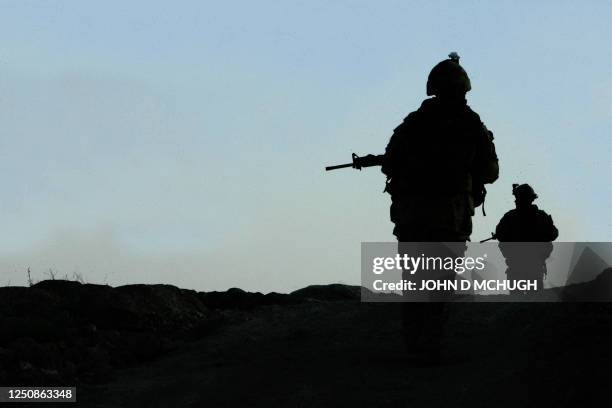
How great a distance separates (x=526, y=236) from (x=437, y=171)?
7.68 meters

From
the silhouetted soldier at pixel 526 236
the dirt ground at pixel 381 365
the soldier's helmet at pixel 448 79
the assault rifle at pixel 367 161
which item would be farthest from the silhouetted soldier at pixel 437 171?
the silhouetted soldier at pixel 526 236

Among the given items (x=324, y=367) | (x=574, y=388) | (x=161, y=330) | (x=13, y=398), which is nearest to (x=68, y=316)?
(x=161, y=330)

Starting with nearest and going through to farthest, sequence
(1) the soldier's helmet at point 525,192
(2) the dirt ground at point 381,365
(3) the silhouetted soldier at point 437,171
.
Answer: (2) the dirt ground at point 381,365 → (3) the silhouetted soldier at point 437,171 → (1) the soldier's helmet at point 525,192

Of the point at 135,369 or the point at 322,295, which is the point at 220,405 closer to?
the point at 135,369

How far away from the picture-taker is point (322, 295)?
19.9 metres

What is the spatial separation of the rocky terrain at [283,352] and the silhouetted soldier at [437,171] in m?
0.44

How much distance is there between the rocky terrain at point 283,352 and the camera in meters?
10.4

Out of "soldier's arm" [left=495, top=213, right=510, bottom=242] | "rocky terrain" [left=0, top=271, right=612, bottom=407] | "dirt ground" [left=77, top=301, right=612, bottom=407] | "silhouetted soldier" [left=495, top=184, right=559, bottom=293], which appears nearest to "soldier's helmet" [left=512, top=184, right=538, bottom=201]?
"silhouetted soldier" [left=495, top=184, right=559, bottom=293]

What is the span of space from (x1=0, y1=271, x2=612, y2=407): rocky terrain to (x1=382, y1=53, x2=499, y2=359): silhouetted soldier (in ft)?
1.45

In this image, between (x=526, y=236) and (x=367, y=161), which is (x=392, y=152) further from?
(x=526, y=236)

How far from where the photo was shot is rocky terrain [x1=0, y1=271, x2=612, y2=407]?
10367 millimetres

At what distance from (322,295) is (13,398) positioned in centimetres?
835

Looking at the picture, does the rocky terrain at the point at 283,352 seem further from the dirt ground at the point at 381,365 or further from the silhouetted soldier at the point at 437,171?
the silhouetted soldier at the point at 437,171

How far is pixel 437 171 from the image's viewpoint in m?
11.7
